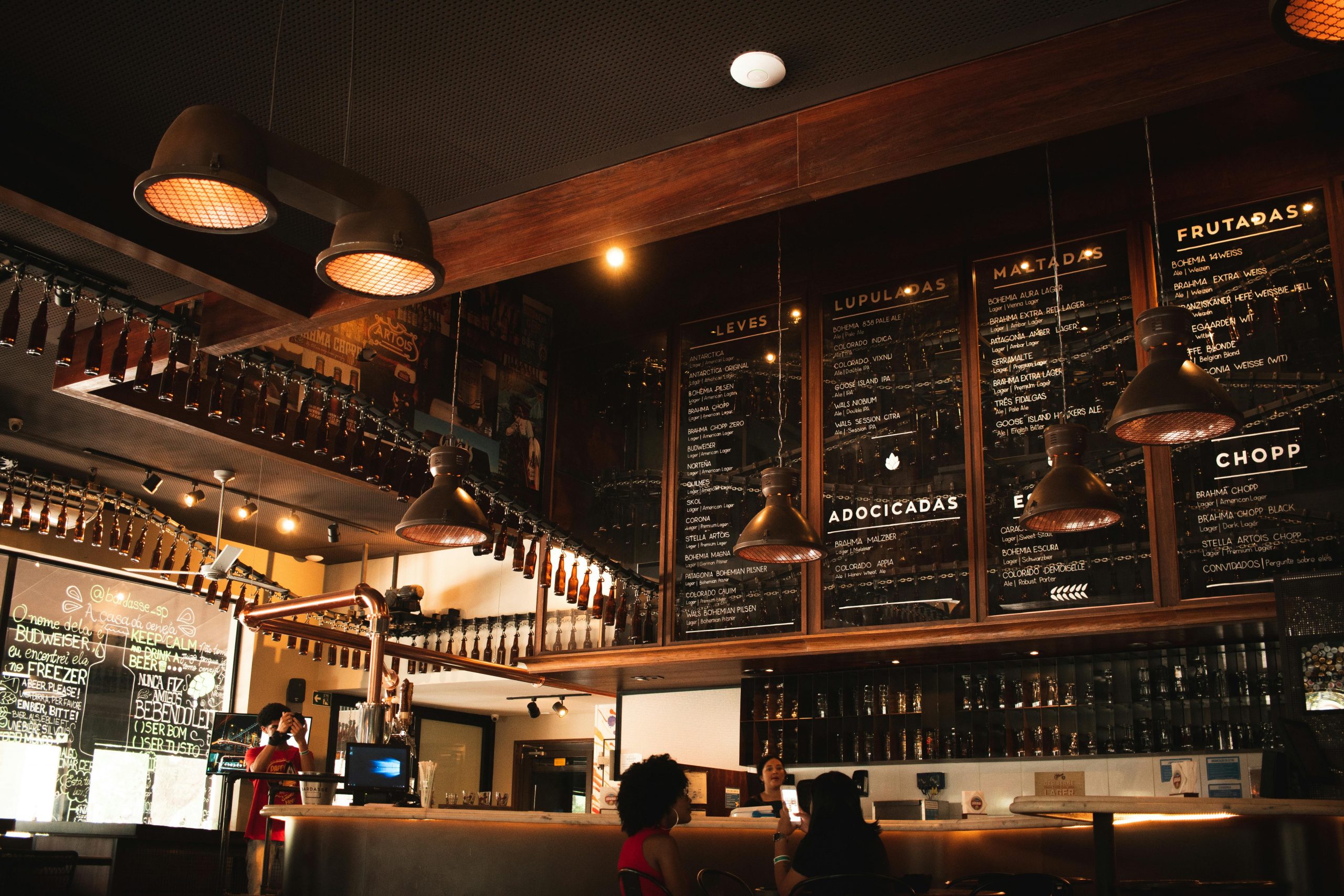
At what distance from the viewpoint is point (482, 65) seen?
12.9 feet

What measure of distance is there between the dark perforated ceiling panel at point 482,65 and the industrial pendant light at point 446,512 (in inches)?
49.0

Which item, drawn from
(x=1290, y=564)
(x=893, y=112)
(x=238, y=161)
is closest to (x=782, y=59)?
(x=893, y=112)

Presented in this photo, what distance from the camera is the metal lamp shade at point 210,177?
276 cm

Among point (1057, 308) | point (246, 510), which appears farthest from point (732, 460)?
point (246, 510)

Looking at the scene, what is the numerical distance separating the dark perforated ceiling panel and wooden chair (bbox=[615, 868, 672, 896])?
2646mm

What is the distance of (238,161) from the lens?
2.83m

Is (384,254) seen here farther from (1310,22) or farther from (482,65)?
(1310,22)

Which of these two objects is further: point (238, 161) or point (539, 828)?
point (539, 828)

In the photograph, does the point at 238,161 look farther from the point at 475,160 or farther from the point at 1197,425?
the point at 1197,425

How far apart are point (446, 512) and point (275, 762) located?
270 centimetres

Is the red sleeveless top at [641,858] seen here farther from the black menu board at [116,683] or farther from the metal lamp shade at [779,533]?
the black menu board at [116,683]

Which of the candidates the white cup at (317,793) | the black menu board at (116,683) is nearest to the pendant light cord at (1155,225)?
the white cup at (317,793)

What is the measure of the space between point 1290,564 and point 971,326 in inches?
83.6

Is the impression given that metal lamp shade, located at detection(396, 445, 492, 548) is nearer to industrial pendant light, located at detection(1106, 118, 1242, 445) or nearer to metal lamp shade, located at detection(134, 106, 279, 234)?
metal lamp shade, located at detection(134, 106, 279, 234)
